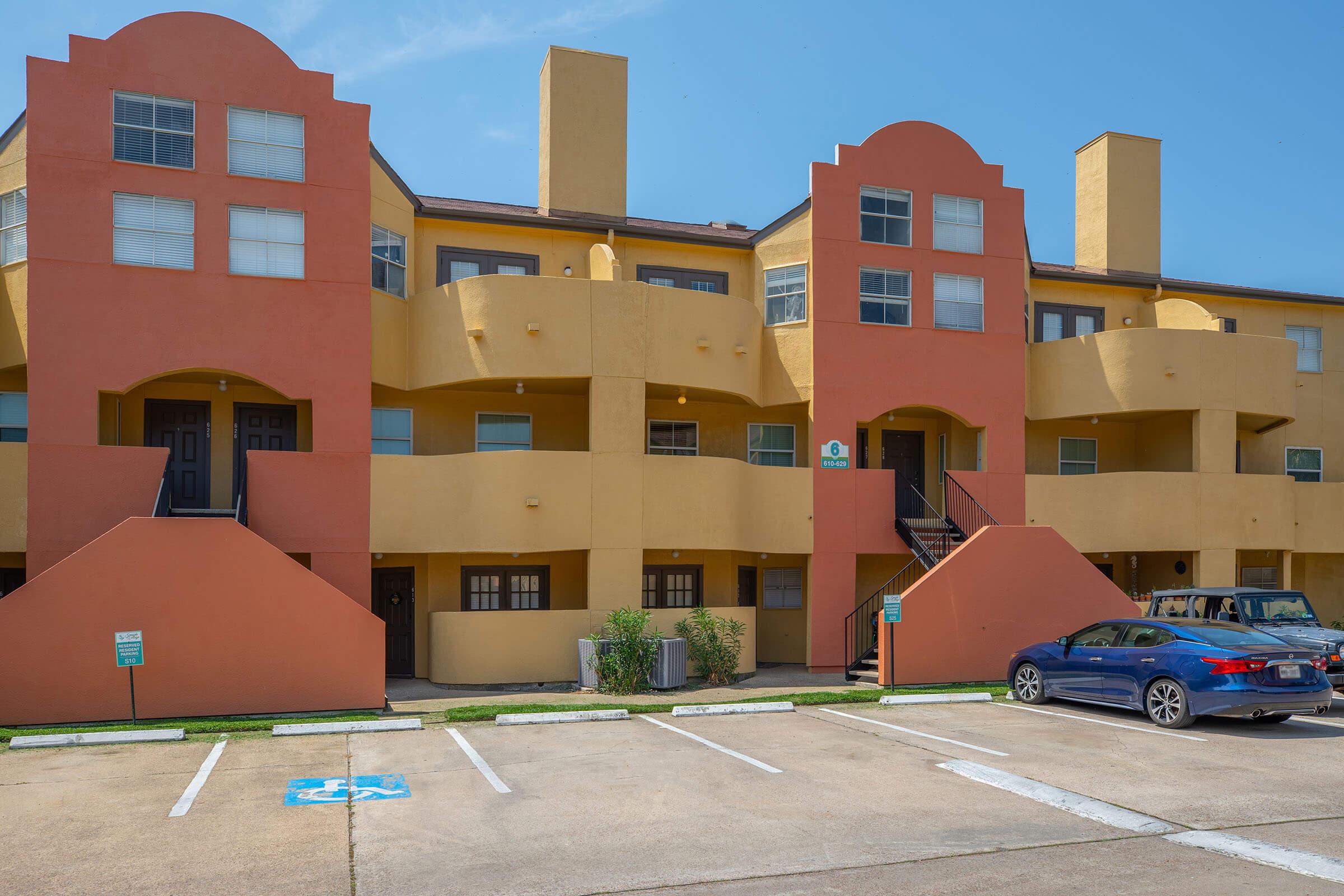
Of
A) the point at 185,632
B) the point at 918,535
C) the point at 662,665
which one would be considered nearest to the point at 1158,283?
the point at 918,535

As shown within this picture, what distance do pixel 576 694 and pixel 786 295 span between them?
33.1 feet

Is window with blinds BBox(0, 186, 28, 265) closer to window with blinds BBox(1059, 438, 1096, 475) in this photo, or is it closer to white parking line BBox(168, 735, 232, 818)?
white parking line BBox(168, 735, 232, 818)

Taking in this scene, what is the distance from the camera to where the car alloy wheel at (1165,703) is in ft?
43.9

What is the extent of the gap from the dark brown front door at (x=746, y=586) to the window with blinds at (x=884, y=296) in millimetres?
6328

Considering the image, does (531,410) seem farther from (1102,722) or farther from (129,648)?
(1102,722)

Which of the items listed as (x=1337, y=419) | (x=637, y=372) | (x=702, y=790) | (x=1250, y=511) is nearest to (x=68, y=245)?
(x=637, y=372)

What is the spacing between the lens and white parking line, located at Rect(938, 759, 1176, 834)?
879 cm

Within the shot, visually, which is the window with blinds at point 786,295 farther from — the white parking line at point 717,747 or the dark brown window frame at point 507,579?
the white parking line at point 717,747

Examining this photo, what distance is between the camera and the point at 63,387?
18.7 metres

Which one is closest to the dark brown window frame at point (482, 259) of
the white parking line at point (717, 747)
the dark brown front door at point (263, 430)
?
the dark brown front door at point (263, 430)

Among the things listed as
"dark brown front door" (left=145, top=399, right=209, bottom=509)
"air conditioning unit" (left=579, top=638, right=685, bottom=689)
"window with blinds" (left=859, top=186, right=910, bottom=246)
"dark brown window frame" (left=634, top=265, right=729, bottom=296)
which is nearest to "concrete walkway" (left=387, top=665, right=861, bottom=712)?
"air conditioning unit" (left=579, top=638, right=685, bottom=689)

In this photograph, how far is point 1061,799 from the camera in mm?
9680

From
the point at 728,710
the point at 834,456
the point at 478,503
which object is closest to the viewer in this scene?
the point at 728,710

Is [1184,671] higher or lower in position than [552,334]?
lower
